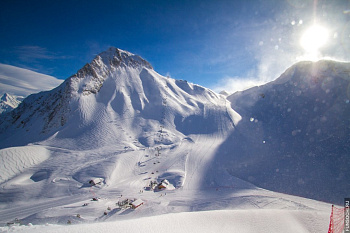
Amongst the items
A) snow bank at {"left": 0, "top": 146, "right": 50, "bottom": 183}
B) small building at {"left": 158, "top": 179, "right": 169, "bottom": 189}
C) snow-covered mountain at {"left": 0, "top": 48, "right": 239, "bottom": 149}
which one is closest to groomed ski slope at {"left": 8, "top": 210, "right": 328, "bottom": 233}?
small building at {"left": 158, "top": 179, "right": 169, "bottom": 189}

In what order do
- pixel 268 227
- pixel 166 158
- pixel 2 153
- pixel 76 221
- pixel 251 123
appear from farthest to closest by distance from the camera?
1. pixel 251 123
2. pixel 166 158
3. pixel 2 153
4. pixel 76 221
5. pixel 268 227

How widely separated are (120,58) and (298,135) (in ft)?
182

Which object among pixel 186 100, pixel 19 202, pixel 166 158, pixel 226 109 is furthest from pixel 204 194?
pixel 186 100

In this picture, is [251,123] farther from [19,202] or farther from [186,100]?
[19,202]

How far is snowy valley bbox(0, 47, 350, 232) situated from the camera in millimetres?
13281

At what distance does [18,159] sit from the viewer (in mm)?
24766

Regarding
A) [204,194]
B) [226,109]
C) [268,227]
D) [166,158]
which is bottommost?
[204,194]

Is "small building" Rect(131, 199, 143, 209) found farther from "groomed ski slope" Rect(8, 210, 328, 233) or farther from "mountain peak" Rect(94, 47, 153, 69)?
"mountain peak" Rect(94, 47, 153, 69)

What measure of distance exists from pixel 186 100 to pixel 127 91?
18894 mm

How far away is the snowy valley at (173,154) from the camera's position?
43.6 feet

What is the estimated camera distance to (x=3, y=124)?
4450cm

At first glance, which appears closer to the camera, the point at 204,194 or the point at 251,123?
the point at 204,194

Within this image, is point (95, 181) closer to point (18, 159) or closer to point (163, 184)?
point (163, 184)

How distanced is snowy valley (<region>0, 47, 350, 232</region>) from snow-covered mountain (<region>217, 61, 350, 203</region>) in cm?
21
